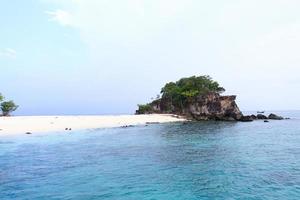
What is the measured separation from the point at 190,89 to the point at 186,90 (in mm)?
1403

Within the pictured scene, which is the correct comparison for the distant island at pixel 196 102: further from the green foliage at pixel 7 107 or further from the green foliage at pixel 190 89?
the green foliage at pixel 7 107

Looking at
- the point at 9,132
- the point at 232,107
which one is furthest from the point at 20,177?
the point at 232,107

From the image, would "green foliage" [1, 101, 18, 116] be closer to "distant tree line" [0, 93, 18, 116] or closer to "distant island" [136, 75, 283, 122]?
"distant tree line" [0, 93, 18, 116]

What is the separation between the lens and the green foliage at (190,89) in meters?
110

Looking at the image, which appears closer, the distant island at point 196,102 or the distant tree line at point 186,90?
the distant island at point 196,102

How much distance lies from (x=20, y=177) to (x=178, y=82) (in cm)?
9966

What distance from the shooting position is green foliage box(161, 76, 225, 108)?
109613mm

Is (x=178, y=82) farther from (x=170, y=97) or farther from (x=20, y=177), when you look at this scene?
(x=20, y=177)

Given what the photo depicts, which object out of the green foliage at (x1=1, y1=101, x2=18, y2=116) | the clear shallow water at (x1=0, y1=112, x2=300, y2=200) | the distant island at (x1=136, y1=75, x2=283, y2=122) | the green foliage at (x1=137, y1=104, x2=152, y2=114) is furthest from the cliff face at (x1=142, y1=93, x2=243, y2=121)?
the clear shallow water at (x1=0, y1=112, x2=300, y2=200)

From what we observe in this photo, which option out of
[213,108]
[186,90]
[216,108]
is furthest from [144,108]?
[216,108]

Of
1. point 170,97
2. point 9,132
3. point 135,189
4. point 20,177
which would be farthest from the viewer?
point 170,97

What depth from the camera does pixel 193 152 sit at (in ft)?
120

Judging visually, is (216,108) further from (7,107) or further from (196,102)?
(7,107)

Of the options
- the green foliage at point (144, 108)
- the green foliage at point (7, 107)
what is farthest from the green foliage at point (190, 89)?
the green foliage at point (7, 107)
